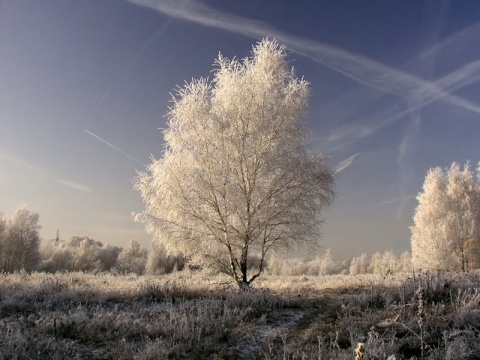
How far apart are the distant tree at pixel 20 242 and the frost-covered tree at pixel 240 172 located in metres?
41.6

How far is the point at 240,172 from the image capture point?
52.2 feet

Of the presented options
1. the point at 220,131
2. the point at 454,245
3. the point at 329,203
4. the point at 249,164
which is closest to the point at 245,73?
the point at 220,131

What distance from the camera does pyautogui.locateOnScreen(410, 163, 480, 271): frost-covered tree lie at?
34.3 meters

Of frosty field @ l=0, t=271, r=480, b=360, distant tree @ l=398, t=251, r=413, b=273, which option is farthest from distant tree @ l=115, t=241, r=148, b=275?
frosty field @ l=0, t=271, r=480, b=360

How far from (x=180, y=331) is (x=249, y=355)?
125 centimetres

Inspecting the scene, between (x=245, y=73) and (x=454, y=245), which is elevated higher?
(x=245, y=73)

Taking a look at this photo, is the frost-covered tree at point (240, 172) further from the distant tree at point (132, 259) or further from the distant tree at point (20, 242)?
the distant tree at point (132, 259)

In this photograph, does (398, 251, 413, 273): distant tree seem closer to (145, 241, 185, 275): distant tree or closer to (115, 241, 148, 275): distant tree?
(145, 241, 185, 275): distant tree

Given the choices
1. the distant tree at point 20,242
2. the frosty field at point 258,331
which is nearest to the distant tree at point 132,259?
the distant tree at point 20,242

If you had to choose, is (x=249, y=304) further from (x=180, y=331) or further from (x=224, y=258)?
(x=224, y=258)

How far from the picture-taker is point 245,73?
16500mm

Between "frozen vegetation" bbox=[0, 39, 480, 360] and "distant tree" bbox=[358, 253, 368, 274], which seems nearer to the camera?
"frozen vegetation" bbox=[0, 39, 480, 360]

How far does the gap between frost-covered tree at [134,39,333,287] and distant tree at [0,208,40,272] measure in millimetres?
41563

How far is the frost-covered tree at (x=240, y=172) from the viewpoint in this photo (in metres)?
15.7
